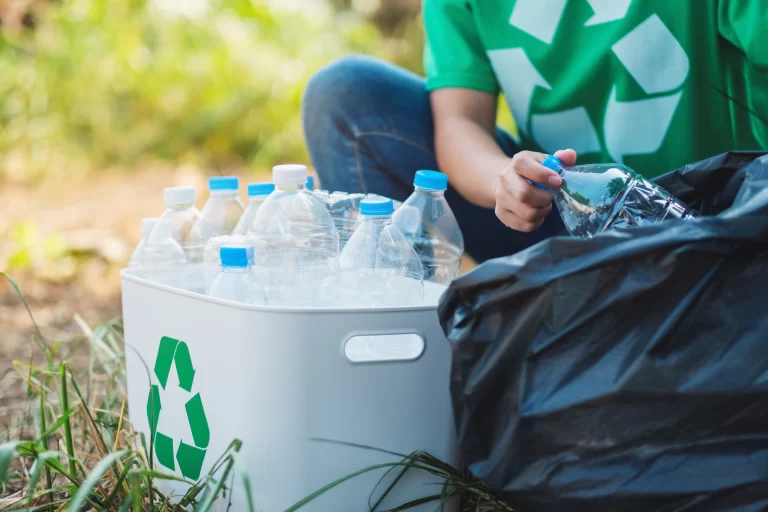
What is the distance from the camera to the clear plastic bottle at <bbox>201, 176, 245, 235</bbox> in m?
1.46

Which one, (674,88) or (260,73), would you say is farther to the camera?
(260,73)

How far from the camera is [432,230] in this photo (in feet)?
4.76

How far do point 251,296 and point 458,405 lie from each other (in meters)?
0.38

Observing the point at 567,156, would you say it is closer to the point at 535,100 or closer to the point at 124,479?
the point at 535,100

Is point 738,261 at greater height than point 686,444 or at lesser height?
greater

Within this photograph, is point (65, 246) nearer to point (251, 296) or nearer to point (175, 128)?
point (175, 128)

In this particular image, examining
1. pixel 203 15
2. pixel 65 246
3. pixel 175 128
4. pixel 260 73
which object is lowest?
pixel 65 246

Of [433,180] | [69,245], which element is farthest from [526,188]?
[69,245]

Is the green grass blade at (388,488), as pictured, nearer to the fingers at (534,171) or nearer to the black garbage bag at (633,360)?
the black garbage bag at (633,360)

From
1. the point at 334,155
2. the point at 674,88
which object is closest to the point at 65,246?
the point at 334,155

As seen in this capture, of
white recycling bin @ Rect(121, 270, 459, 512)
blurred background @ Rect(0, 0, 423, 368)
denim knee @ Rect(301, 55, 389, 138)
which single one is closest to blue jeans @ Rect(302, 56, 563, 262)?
denim knee @ Rect(301, 55, 389, 138)

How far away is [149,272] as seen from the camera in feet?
4.53

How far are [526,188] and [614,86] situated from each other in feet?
1.49

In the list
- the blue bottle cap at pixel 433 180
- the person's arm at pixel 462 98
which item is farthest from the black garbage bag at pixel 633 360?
the person's arm at pixel 462 98
